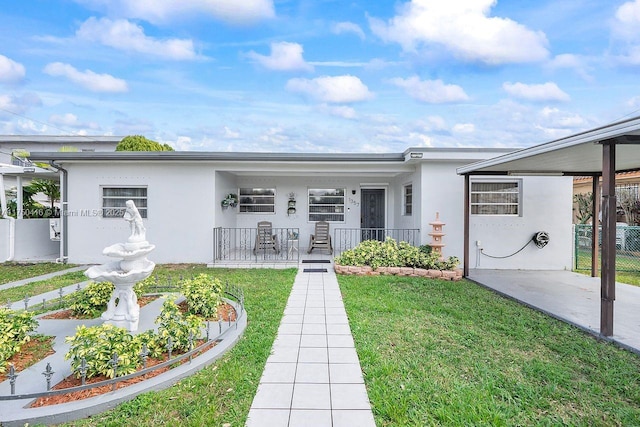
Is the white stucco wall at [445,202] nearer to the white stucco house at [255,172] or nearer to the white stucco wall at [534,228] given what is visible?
the white stucco house at [255,172]

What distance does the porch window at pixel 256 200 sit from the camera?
11.6 metres

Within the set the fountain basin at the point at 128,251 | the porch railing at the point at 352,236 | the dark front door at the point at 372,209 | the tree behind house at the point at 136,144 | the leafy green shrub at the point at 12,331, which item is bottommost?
the leafy green shrub at the point at 12,331

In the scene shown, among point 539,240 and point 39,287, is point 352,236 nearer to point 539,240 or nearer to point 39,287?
point 539,240

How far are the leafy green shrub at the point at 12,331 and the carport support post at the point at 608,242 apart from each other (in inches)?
252

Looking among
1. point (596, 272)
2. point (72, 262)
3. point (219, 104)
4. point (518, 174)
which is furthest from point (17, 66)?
point (596, 272)

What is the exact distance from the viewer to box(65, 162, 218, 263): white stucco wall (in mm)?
9070

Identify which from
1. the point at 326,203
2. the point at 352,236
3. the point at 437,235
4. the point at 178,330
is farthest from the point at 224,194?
the point at 178,330

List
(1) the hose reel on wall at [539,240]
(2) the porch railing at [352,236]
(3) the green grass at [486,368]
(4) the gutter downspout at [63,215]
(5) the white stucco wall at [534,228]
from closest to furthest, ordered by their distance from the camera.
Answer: (3) the green grass at [486,368] → (1) the hose reel on wall at [539,240] → (5) the white stucco wall at [534,228] → (4) the gutter downspout at [63,215] → (2) the porch railing at [352,236]

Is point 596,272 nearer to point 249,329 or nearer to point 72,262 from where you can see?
point 249,329

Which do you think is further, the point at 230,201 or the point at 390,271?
the point at 230,201

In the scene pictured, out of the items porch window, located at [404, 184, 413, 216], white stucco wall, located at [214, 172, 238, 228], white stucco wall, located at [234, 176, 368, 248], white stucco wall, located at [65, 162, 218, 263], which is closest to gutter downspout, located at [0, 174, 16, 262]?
white stucco wall, located at [65, 162, 218, 263]

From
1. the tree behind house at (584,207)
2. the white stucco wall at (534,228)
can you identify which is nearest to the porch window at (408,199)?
the white stucco wall at (534,228)

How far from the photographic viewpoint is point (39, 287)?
6539 millimetres

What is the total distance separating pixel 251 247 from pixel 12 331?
8082 millimetres
